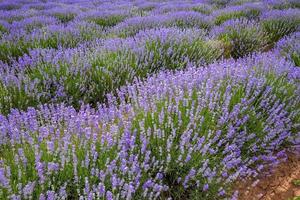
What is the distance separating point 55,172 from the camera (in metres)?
1.78

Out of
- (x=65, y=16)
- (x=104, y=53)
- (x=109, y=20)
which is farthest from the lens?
(x=65, y=16)

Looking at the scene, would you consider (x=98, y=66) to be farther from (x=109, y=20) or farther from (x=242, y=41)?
(x=109, y=20)

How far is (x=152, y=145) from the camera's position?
6.81 feet

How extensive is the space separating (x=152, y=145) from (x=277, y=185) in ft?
3.48

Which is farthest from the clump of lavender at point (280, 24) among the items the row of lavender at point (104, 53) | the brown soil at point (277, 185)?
the brown soil at point (277, 185)

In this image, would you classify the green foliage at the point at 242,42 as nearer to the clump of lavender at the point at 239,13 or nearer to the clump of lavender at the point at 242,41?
the clump of lavender at the point at 242,41

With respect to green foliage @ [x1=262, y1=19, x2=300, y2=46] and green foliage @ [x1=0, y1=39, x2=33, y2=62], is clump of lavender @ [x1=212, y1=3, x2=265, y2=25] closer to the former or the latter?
green foliage @ [x1=262, y1=19, x2=300, y2=46]

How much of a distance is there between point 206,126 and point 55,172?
106 centimetres

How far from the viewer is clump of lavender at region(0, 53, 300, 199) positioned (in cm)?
177

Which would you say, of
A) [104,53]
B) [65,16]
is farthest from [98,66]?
[65,16]

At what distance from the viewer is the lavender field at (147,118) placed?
1.83m

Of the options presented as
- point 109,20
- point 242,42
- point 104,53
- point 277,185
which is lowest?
point 277,185

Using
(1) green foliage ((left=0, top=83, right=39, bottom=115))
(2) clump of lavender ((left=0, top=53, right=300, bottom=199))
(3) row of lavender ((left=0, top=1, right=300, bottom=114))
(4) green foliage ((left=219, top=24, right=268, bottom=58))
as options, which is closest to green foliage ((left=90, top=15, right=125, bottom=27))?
(3) row of lavender ((left=0, top=1, right=300, bottom=114))

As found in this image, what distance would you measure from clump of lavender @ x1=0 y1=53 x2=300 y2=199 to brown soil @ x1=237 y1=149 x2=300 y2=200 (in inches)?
4.8
